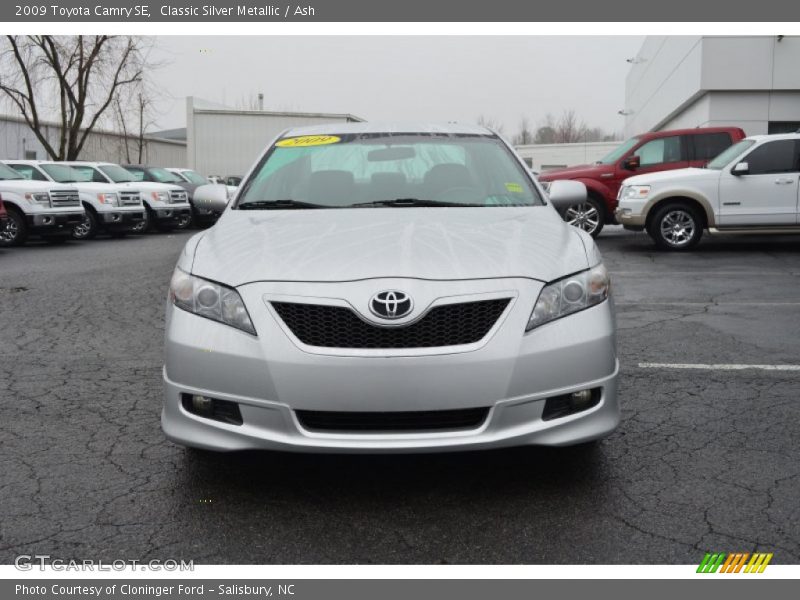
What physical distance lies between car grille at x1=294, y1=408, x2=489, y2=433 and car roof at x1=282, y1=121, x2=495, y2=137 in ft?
8.10

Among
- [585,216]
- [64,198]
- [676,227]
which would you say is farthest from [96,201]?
[676,227]

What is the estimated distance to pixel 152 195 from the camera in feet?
69.4

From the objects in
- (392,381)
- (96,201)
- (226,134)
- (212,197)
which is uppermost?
(226,134)

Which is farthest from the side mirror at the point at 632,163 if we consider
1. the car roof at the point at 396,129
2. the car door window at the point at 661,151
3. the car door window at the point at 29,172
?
the car door window at the point at 29,172

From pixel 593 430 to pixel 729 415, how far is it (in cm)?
160

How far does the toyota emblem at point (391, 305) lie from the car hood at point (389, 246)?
11cm

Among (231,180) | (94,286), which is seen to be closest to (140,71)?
(231,180)

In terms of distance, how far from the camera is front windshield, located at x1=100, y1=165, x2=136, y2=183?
68.1 feet

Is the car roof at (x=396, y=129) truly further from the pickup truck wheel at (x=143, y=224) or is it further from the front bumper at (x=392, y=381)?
the pickup truck wheel at (x=143, y=224)

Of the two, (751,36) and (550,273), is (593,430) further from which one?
(751,36)

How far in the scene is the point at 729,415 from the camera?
477 cm

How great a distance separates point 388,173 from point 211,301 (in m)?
1.70

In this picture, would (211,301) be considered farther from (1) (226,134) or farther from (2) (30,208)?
(1) (226,134)

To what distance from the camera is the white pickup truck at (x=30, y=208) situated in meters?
16.5
